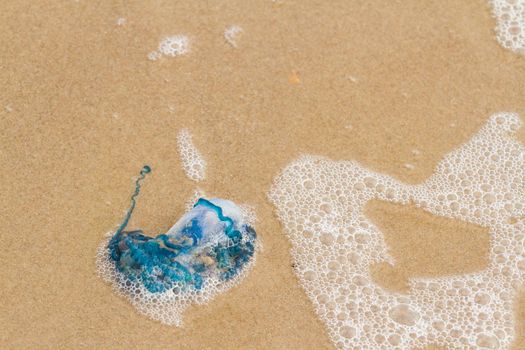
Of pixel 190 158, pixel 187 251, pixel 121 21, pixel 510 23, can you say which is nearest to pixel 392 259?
pixel 187 251

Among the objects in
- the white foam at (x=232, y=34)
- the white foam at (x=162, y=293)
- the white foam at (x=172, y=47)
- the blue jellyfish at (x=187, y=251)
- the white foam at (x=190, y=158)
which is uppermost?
the white foam at (x=232, y=34)

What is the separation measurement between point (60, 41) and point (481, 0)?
6.56ft

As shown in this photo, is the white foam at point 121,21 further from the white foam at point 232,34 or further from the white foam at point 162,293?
A: the white foam at point 162,293

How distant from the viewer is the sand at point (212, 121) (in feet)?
8.21

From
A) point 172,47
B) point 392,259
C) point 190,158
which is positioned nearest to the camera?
point 392,259

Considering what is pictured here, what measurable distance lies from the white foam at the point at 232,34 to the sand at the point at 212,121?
42 mm

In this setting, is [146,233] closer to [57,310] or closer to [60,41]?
[57,310]

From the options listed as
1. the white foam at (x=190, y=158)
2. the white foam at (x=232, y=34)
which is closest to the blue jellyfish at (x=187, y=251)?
the white foam at (x=190, y=158)

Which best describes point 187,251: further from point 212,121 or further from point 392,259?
point 392,259

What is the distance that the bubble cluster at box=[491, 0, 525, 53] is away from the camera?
10.5 feet

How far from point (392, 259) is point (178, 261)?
0.83m

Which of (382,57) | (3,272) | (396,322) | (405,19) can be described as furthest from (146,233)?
(405,19)

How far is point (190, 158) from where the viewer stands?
2834 millimetres

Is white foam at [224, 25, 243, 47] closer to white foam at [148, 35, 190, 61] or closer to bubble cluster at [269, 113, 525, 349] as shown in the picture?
white foam at [148, 35, 190, 61]
